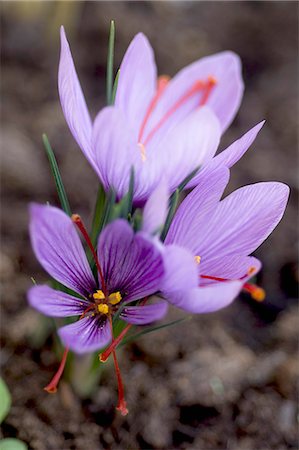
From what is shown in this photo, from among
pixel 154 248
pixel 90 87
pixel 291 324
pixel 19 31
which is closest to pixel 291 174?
pixel 291 324

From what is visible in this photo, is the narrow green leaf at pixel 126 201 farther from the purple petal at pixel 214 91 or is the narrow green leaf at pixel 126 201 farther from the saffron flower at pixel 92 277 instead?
the purple petal at pixel 214 91

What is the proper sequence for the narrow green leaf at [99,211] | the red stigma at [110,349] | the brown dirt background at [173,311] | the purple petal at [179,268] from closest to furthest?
the purple petal at [179,268]
the red stigma at [110,349]
the narrow green leaf at [99,211]
the brown dirt background at [173,311]

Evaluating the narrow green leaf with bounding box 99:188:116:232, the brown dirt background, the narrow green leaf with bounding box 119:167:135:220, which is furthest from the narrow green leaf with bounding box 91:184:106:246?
the brown dirt background

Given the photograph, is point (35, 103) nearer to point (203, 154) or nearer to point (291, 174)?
point (291, 174)

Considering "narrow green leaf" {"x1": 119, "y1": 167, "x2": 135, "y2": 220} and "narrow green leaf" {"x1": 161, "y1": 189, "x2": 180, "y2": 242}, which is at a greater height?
"narrow green leaf" {"x1": 119, "y1": 167, "x2": 135, "y2": 220}

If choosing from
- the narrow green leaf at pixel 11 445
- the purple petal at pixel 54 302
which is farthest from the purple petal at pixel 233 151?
the narrow green leaf at pixel 11 445

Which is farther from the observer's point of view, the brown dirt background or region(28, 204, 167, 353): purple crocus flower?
the brown dirt background

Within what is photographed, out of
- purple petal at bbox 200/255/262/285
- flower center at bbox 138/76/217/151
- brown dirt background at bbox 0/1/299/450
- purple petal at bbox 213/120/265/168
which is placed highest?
purple petal at bbox 213/120/265/168

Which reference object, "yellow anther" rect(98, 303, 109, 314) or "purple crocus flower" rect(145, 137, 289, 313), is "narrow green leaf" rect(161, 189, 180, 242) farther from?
"yellow anther" rect(98, 303, 109, 314)
